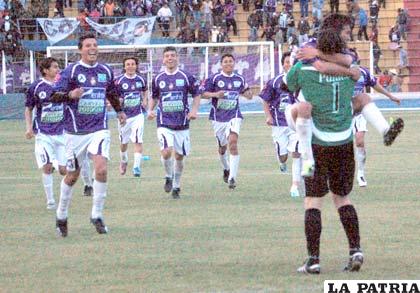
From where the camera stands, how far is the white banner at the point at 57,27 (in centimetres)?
4956

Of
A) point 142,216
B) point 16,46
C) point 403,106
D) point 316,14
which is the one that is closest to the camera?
point 142,216

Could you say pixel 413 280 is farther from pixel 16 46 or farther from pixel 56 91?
pixel 16 46

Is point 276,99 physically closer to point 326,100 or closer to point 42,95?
point 42,95

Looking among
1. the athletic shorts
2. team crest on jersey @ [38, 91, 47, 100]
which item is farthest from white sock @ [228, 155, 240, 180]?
the athletic shorts

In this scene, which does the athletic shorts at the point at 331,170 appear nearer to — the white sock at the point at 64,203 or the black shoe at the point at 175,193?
the white sock at the point at 64,203

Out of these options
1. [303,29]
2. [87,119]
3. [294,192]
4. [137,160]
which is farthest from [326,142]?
[303,29]

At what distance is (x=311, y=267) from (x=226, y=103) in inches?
422

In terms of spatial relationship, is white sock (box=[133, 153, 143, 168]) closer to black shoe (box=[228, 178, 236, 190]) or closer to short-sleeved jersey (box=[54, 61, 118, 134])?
black shoe (box=[228, 178, 236, 190])

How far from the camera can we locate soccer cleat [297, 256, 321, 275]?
1080cm

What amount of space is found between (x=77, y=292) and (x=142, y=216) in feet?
18.9

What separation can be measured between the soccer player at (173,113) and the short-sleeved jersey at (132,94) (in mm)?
4861

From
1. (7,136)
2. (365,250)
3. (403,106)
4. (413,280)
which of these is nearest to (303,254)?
(365,250)

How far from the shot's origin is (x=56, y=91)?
567 inches

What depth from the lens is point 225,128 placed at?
21375 millimetres
